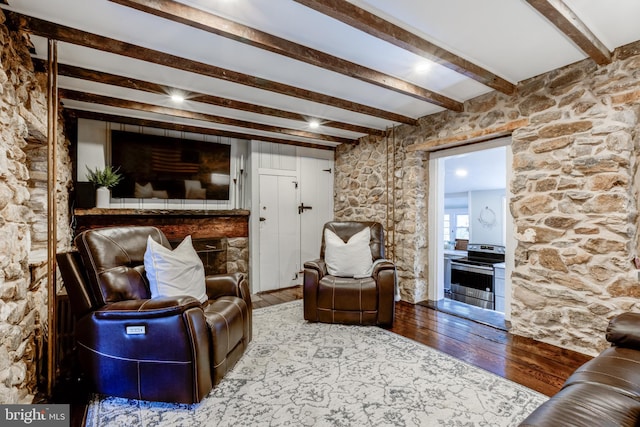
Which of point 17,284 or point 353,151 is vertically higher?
point 353,151

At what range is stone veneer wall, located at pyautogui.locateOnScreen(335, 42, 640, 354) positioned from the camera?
223cm

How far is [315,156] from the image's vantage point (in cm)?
496

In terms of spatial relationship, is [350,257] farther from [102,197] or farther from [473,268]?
[102,197]

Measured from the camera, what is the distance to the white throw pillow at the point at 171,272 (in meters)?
2.09

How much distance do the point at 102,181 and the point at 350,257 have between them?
2.81 metres

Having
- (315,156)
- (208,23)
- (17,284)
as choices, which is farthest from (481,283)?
(17,284)

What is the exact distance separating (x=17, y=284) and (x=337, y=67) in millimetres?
2374

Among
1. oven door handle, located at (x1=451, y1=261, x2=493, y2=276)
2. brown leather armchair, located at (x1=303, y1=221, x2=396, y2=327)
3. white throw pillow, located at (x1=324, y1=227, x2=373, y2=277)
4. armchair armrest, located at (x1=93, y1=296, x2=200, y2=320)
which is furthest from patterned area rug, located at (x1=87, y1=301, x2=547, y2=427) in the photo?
oven door handle, located at (x1=451, y1=261, x2=493, y2=276)

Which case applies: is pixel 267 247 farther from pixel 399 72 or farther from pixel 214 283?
pixel 399 72

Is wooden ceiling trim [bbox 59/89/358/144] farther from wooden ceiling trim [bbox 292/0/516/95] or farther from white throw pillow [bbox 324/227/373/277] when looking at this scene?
wooden ceiling trim [bbox 292/0/516/95]

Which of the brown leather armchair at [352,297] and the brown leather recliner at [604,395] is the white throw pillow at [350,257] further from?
the brown leather recliner at [604,395]

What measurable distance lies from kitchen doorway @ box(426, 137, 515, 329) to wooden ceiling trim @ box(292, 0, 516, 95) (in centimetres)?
105

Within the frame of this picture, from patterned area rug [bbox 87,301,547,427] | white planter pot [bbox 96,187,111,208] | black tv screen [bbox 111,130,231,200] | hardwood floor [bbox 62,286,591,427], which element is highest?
black tv screen [bbox 111,130,231,200]

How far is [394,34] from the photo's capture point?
6.22ft
